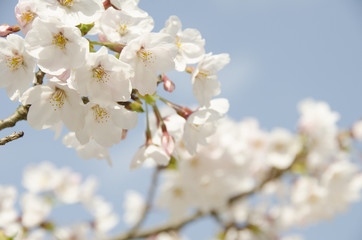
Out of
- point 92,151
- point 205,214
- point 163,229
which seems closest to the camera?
point 92,151

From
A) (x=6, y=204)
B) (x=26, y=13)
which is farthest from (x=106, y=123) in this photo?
(x=6, y=204)

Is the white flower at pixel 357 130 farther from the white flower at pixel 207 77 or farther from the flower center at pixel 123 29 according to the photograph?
the flower center at pixel 123 29

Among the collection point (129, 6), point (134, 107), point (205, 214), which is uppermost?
point (205, 214)

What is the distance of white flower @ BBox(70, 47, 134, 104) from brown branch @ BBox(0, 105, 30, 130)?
1.05 ft

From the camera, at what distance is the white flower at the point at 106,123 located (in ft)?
4.67

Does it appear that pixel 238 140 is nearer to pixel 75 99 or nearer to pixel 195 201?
pixel 195 201

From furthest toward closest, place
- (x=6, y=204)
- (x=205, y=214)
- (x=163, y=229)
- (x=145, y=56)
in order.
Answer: (x=205, y=214), (x=163, y=229), (x=6, y=204), (x=145, y=56)

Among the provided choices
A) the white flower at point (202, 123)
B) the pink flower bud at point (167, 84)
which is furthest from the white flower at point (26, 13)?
the white flower at point (202, 123)

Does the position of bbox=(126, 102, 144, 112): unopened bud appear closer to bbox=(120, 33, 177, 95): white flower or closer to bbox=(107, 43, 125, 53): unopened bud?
bbox=(120, 33, 177, 95): white flower

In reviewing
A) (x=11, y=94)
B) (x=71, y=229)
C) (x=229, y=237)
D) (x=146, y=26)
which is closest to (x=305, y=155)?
(x=229, y=237)

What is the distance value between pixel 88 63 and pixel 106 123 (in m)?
0.29

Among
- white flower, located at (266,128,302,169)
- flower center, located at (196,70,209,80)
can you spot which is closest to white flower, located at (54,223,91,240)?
white flower, located at (266,128,302,169)

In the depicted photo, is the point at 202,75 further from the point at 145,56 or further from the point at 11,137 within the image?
the point at 11,137

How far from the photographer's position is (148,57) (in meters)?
1.41
